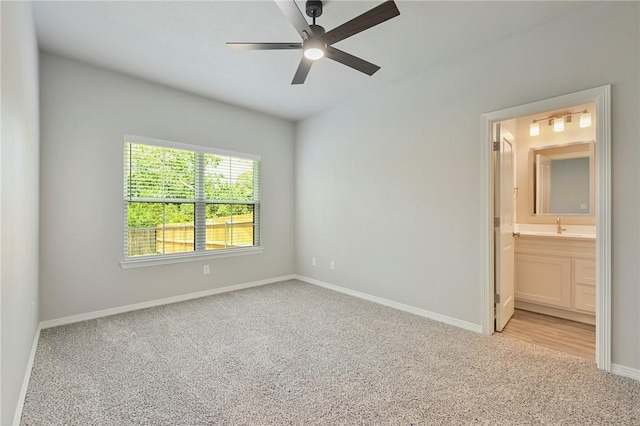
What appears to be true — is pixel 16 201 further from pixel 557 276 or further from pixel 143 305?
pixel 557 276

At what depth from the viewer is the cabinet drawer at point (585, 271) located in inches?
127

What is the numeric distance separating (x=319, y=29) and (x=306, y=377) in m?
2.54

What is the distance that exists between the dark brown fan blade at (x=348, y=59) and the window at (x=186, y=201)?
2468mm

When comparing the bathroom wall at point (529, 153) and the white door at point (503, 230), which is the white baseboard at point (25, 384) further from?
the bathroom wall at point (529, 153)

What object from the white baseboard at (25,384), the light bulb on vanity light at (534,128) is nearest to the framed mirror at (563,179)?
the light bulb on vanity light at (534,128)

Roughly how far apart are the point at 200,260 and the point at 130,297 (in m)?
0.91

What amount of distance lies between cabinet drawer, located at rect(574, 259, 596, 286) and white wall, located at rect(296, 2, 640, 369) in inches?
48.8

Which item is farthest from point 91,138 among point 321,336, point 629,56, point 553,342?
point 553,342

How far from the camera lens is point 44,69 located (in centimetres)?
302

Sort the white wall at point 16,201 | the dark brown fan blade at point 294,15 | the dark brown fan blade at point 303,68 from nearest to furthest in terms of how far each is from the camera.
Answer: the white wall at point 16,201 < the dark brown fan blade at point 294,15 < the dark brown fan blade at point 303,68

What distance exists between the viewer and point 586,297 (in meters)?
3.27

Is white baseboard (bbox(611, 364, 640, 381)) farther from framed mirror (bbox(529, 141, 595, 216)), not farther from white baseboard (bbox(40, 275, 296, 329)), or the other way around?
white baseboard (bbox(40, 275, 296, 329))

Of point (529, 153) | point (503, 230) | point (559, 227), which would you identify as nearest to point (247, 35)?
point (503, 230)

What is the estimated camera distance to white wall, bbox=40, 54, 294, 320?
3.06 metres
